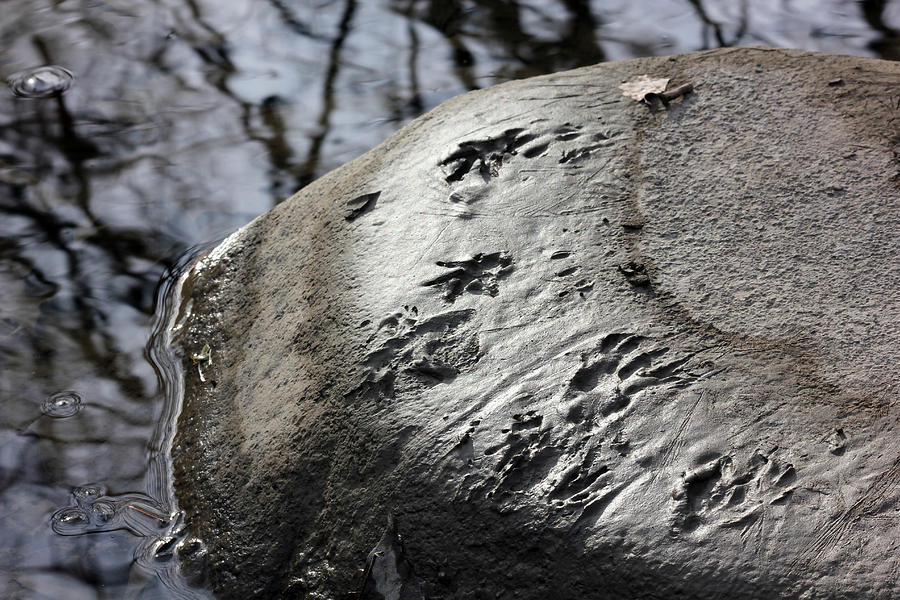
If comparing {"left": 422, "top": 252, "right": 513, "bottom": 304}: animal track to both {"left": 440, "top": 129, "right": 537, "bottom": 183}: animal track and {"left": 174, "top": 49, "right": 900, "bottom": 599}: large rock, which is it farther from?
{"left": 440, "top": 129, "right": 537, "bottom": 183}: animal track

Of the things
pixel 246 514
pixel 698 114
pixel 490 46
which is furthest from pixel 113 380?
pixel 490 46

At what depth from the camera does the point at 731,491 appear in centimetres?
171

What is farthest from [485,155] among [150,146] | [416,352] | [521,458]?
[150,146]

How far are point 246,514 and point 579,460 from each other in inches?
38.3

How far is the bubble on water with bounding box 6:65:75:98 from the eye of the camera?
4.28m

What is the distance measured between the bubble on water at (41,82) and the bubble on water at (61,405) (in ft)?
7.10

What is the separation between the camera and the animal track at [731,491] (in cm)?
168

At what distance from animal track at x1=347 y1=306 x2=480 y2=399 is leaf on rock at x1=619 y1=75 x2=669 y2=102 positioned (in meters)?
1.08

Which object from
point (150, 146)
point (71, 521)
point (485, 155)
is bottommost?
point (71, 521)

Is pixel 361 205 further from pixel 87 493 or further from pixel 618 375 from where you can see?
pixel 87 493

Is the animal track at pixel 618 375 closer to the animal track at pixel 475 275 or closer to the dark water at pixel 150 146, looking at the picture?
the animal track at pixel 475 275

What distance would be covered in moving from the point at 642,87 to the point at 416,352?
130 centimetres

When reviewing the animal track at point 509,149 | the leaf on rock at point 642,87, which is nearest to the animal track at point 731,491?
the animal track at point 509,149

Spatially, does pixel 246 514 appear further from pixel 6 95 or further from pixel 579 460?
pixel 6 95
